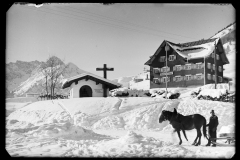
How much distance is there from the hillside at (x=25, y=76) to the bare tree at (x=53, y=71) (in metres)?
0.30

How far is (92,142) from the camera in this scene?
32.3 feet

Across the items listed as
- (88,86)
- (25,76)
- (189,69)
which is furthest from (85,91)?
(189,69)

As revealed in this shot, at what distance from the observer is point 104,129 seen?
13617mm

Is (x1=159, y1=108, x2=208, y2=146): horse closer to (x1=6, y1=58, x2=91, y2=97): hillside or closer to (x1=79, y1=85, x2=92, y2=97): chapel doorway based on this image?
(x1=6, y1=58, x2=91, y2=97): hillside

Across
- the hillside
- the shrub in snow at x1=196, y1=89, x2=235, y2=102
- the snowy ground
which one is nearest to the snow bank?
the snowy ground

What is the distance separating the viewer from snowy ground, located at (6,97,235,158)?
8961 mm

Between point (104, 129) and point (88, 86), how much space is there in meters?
4.04

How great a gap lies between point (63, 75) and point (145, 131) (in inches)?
261

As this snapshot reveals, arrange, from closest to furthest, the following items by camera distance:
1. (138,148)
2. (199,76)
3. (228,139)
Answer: (138,148), (228,139), (199,76)

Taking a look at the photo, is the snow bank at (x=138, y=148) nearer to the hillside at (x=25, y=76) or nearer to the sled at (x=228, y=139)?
the sled at (x=228, y=139)

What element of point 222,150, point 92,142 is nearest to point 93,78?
point 92,142

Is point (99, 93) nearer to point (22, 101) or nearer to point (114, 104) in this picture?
point (114, 104)

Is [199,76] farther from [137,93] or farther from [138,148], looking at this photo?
[138,148]

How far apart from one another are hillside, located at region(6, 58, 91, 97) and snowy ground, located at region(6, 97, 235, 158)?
86cm
